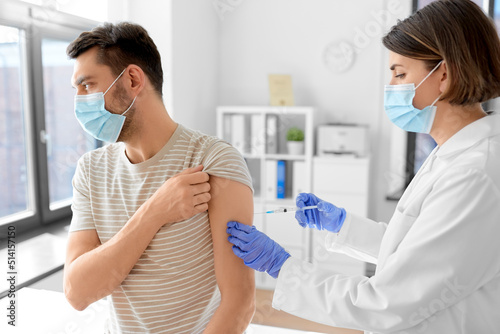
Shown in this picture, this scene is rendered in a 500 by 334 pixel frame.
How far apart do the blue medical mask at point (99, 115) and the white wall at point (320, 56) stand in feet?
8.45

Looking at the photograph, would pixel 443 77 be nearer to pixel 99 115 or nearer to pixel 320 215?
pixel 320 215

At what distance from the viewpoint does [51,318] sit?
169 centimetres

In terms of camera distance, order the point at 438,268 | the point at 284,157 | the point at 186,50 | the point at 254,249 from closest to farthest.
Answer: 1. the point at 438,268
2. the point at 254,249
3. the point at 186,50
4. the point at 284,157

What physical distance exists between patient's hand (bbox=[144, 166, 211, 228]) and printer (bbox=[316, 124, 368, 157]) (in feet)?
7.41

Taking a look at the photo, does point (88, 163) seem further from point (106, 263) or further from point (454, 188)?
point (454, 188)

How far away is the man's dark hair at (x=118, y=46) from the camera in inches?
45.8

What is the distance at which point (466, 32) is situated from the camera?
3.28 ft

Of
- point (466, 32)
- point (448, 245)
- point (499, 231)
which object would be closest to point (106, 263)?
point (448, 245)

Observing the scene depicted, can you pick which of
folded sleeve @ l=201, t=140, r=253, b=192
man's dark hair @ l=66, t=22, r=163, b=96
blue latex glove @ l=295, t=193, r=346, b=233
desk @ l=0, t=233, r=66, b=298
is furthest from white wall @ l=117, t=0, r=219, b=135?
folded sleeve @ l=201, t=140, r=253, b=192

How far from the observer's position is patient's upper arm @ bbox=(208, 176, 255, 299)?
1.12m

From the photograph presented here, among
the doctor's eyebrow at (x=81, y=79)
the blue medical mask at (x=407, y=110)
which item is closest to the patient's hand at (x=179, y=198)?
the doctor's eyebrow at (x=81, y=79)

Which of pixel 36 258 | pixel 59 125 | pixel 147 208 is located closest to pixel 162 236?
pixel 147 208

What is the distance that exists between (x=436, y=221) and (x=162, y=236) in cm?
66

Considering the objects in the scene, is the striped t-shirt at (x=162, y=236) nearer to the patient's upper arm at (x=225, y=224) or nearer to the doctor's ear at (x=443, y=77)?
the patient's upper arm at (x=225, y=224)
